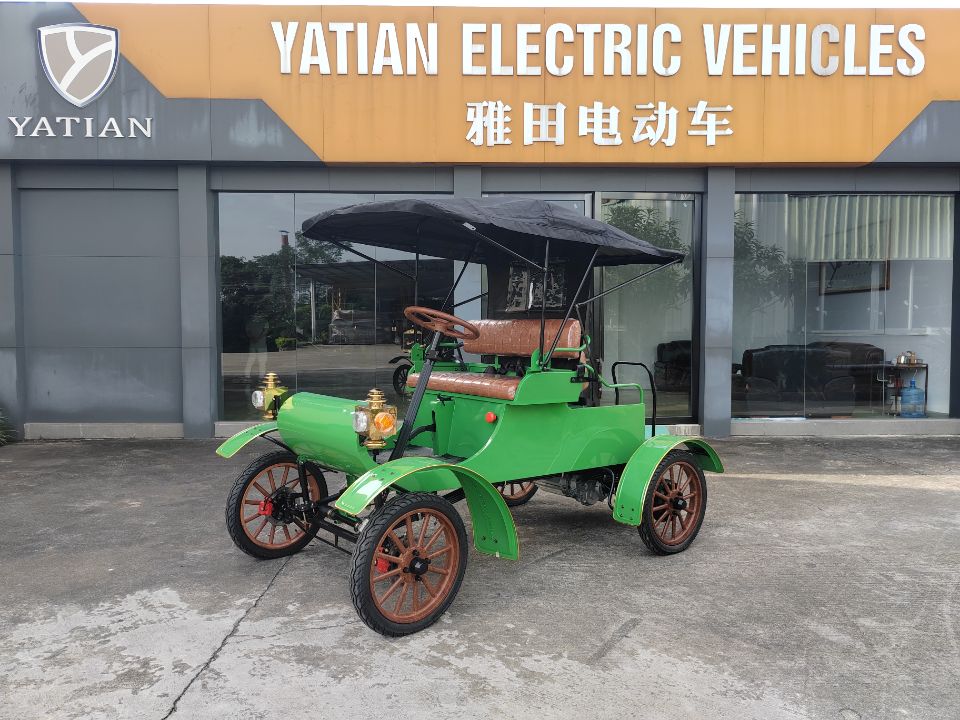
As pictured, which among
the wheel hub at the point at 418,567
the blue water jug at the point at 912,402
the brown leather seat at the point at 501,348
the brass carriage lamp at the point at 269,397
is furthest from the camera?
the blue water jug at the point at 912,402

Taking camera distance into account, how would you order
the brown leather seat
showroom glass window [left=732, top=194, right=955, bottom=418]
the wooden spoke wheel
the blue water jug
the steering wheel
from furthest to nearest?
the blue water jug → showroom glass window [left=732, top=194, right=955, bottom=418] → the wooden spoke wheel → the brown leather seat → the steering wheel

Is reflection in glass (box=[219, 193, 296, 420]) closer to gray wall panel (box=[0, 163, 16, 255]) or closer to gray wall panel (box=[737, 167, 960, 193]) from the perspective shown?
gray wall panel (box=[0, 163, 16, 255])

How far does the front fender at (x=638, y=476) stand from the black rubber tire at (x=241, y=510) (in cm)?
195

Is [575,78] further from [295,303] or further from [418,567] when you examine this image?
[418,567]

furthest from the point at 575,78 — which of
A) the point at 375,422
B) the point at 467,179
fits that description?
the point at 375,422

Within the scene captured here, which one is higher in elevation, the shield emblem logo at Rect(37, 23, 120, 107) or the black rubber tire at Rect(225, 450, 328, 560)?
the shield emblem logo at Rect(37, 23, 120, 107)

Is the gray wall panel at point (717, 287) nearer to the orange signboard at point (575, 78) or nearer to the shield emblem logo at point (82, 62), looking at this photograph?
the orange signboard at point (575, 78)

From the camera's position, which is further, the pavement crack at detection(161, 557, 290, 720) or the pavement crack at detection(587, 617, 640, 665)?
the pavement crack at detection(587, 617, 640, 665)

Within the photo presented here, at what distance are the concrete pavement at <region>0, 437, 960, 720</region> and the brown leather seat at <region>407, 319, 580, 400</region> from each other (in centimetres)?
114

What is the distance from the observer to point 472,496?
12.8 feet

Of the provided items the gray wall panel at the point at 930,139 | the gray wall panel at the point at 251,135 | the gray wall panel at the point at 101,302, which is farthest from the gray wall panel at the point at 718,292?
the gray wall panel at the point at 101,302

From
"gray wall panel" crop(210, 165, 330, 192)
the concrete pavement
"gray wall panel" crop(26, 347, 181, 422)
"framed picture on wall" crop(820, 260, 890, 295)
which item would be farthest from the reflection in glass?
"framed picture on wall" crop(820, 260, 890, 295)

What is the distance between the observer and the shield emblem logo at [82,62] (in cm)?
856

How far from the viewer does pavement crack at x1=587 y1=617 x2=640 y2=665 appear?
3.26 m
